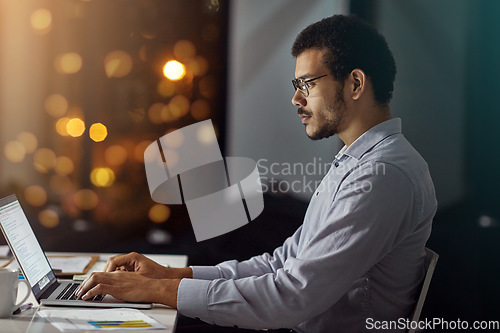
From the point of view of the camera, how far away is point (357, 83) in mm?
1636

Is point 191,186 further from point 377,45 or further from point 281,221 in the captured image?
point 377,45

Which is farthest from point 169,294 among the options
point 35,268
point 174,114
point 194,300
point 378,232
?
point 174,114

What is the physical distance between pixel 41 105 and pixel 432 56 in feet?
6.25

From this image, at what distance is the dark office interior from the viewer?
2.42m

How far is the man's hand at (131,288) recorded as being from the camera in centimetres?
131

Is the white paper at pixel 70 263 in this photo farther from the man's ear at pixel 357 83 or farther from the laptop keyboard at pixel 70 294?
the man's ear at pixel 357 83

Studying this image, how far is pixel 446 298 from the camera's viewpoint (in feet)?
8.13

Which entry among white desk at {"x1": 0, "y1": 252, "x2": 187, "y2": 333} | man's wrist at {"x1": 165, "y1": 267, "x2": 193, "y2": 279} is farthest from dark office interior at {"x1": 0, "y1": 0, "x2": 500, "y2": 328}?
white desk at {"x1": 0, "y1": 252, "x2": 187, "y2": 333}

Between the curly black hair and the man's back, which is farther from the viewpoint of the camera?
the curly black hair

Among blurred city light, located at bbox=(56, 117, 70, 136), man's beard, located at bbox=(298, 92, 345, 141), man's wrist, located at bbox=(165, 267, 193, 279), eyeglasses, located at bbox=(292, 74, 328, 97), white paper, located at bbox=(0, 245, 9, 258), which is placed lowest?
man's wrist, located at bbox=(165, 267, 193, 279)

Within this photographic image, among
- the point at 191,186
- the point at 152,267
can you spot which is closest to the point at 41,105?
the point at 191,186

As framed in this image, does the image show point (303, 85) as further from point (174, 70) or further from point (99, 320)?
point (99, 320)

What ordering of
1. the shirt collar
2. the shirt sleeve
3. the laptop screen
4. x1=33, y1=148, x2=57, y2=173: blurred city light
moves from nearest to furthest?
the shirt sleeve
the laptop screen
the shirt collar
x1=33, y1=148, x2=57, y2=173: blurred city light

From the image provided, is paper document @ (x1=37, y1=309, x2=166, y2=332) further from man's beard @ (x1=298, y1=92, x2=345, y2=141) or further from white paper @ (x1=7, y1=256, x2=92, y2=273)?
man's beard @ (x1=298, y1=92, x2=345, y2=141)
